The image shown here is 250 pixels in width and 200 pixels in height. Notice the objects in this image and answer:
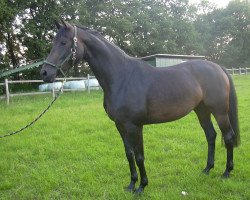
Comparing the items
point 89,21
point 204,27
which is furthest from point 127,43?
point 204,27

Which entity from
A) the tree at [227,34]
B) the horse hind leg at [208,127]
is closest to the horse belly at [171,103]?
the horse hind leg at [208,127]

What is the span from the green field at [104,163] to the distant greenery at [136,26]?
572 centimetres

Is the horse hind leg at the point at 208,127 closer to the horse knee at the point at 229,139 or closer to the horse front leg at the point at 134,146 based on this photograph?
the horse knee at the point at 229,139

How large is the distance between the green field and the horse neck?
1535 millimetres

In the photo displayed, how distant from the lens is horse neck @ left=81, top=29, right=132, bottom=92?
361 centimetres

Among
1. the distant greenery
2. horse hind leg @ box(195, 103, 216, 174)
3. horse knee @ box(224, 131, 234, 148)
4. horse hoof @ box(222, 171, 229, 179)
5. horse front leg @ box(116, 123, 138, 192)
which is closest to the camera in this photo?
horse front leg @ box(116, 123, 138, 192)

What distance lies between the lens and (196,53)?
3738cm

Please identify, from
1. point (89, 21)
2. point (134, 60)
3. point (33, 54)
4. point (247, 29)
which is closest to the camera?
point (134, 60)

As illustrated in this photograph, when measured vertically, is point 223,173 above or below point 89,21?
below

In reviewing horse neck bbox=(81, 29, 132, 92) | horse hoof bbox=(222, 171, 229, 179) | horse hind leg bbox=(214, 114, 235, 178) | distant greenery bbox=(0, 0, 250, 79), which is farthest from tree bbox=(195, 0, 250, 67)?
horse neck bbox=(81, 29, 132, 92)

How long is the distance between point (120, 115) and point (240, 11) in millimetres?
49194

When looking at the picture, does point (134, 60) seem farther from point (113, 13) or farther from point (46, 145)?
point (113, 13)

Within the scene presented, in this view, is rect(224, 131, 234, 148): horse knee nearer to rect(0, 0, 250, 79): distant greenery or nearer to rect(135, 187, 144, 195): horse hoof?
rect(135, 187, 144, 195): horse hoof

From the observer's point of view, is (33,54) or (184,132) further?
(33,54)
